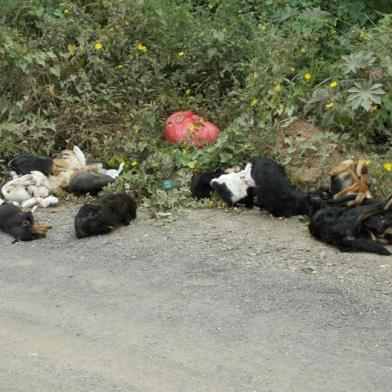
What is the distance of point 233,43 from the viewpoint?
30.0ft

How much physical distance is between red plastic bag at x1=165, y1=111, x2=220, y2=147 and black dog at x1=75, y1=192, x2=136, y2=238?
4.88 ft

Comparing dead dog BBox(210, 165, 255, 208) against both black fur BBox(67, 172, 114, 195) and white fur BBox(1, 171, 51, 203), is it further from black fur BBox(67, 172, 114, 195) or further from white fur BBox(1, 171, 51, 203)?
white fur BBox(1, 171, 51, 203)

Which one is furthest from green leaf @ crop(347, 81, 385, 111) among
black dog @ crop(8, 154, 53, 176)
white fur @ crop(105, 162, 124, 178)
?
black dog @ crop(8, 154, 53, 176)

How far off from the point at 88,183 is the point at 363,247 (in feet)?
9.11

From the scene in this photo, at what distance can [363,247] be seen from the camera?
6.28 metres

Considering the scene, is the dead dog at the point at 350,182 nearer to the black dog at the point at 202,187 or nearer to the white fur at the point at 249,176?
the white fur at the point at 249,176

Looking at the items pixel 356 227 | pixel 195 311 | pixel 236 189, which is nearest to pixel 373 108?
pixel 236 189

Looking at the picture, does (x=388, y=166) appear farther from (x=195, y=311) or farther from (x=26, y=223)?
(x=26, y=223)

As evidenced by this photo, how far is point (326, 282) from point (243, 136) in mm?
2424

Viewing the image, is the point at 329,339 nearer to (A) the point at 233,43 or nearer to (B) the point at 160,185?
(B) the point at 160,185

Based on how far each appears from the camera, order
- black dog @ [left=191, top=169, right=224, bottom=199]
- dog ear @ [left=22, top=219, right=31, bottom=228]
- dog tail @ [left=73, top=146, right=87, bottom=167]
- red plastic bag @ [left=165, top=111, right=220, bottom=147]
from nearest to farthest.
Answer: dog ear @ [left=22, top=219, right=31, bottom=228]
black dog @ [left=191, top=169, right=224, bottom=199]
dog tail @ [left=73, top=146, right=87, bottom=167]
red plastic bag @ [left=165, top=111, right=220, bottom=147]

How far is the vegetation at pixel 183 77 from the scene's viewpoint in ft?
25.6

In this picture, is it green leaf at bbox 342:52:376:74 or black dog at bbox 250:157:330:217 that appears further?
green leaf at bbox 342:52:376:74

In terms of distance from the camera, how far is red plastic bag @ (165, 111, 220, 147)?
327 inches
